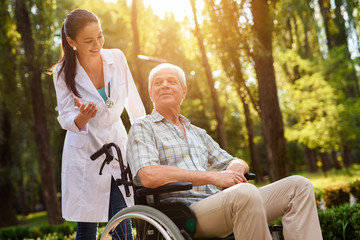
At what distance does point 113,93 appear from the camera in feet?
8.03

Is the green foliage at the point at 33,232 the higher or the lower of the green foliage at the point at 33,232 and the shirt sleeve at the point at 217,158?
the lower

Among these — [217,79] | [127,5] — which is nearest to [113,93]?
[127,5]

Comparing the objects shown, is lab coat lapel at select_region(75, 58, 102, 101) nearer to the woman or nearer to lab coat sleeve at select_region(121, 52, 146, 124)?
the woman

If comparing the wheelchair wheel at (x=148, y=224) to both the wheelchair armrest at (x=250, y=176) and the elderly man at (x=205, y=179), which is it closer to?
the elderly man at (x=205, y=179)

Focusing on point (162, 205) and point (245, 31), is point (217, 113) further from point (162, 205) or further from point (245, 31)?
point (162, 205)

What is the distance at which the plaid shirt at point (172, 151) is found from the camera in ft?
6.95

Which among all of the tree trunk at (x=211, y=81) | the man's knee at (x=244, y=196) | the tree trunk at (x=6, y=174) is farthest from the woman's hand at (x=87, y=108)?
the tree trunk at (x=6, y=174)

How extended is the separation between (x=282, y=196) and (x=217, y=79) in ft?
39.5

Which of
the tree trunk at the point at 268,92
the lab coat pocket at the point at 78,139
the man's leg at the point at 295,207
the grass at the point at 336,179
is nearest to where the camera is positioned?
the man's leg at the point at 295,207

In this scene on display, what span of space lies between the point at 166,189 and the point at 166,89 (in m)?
0.75

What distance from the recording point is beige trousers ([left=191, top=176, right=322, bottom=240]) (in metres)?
1.77

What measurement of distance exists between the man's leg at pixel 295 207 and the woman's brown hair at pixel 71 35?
1.27m

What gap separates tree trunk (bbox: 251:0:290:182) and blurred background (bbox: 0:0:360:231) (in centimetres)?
2

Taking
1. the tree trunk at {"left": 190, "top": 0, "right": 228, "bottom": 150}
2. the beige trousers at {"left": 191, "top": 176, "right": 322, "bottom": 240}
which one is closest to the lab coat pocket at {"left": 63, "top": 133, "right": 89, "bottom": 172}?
the beige trousers at {"left": 191, "top": 176, "right": 322, "bottom": 240}
